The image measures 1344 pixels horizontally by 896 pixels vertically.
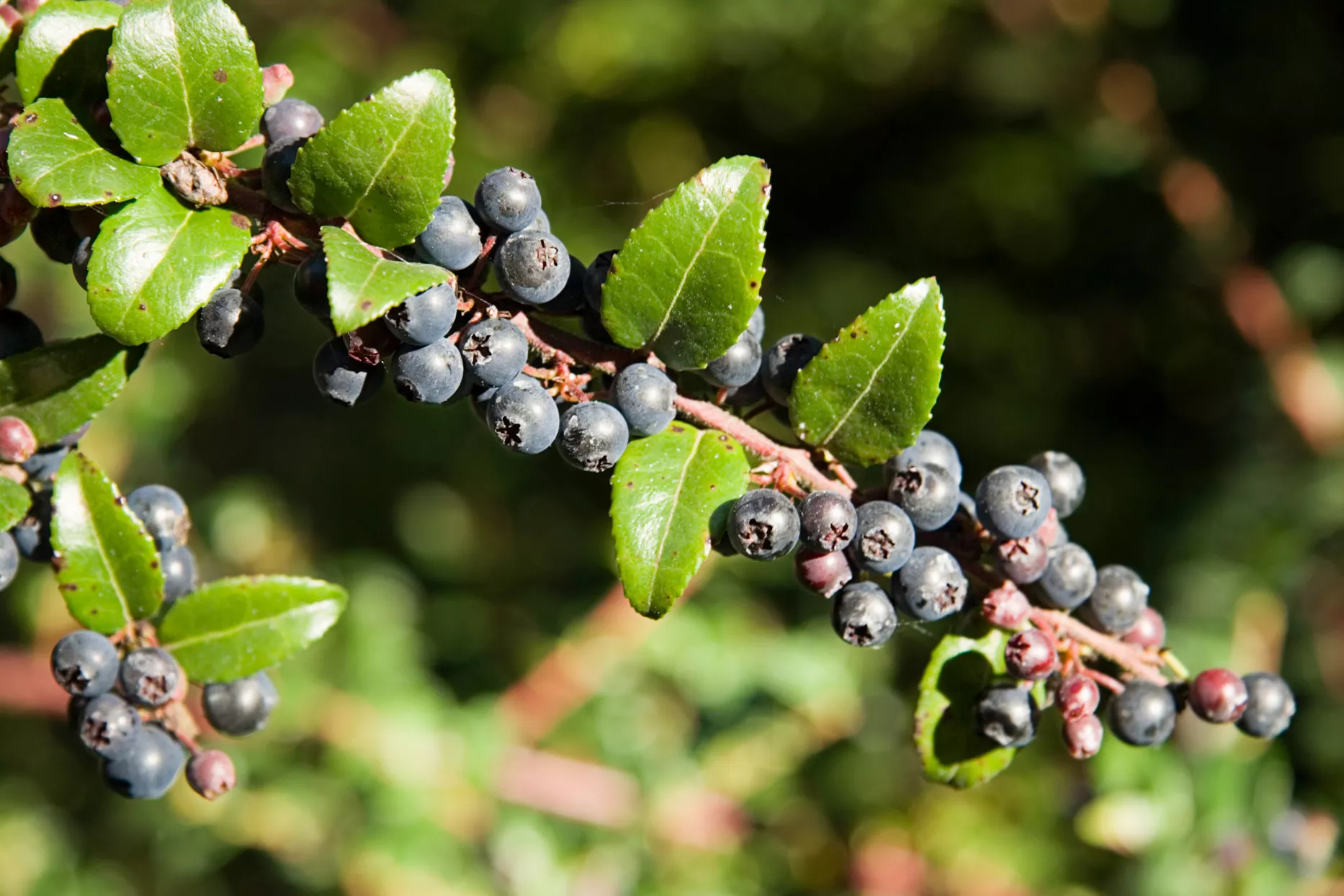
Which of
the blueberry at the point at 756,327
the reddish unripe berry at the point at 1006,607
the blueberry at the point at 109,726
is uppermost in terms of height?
the blueberry at the point at 756,327

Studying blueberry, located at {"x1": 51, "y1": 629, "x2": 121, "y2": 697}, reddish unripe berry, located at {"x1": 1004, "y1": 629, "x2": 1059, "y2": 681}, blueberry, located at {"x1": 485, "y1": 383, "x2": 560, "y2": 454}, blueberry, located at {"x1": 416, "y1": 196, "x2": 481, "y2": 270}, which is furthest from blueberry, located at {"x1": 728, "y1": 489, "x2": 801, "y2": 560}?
blueberry, located at {"x1": 51, "y1": 629, "x2": 121, "y2": 697}

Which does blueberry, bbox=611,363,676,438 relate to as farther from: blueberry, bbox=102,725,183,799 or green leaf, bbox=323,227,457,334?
blueberry, bbox=102,725,183,799

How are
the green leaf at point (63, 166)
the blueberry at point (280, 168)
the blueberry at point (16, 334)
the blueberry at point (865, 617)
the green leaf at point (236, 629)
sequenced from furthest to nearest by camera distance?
the green leaf at point (236, 629)
the blueberry at point (16, 334)
the blueberry at point (865, 617)
the blueberry at point (280, 168)
the green leaf at point (63, 166)

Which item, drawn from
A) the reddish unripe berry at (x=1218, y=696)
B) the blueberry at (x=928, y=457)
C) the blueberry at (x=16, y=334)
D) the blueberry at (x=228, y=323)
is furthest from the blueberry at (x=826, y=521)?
the blueberry at (x=16, y=334)

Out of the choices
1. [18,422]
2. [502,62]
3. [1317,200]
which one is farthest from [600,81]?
[18,422]

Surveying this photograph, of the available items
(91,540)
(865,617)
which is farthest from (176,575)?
(865,617)

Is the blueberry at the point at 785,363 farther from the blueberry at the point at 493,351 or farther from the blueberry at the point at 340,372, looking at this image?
the blueberry at the point at 340,372
